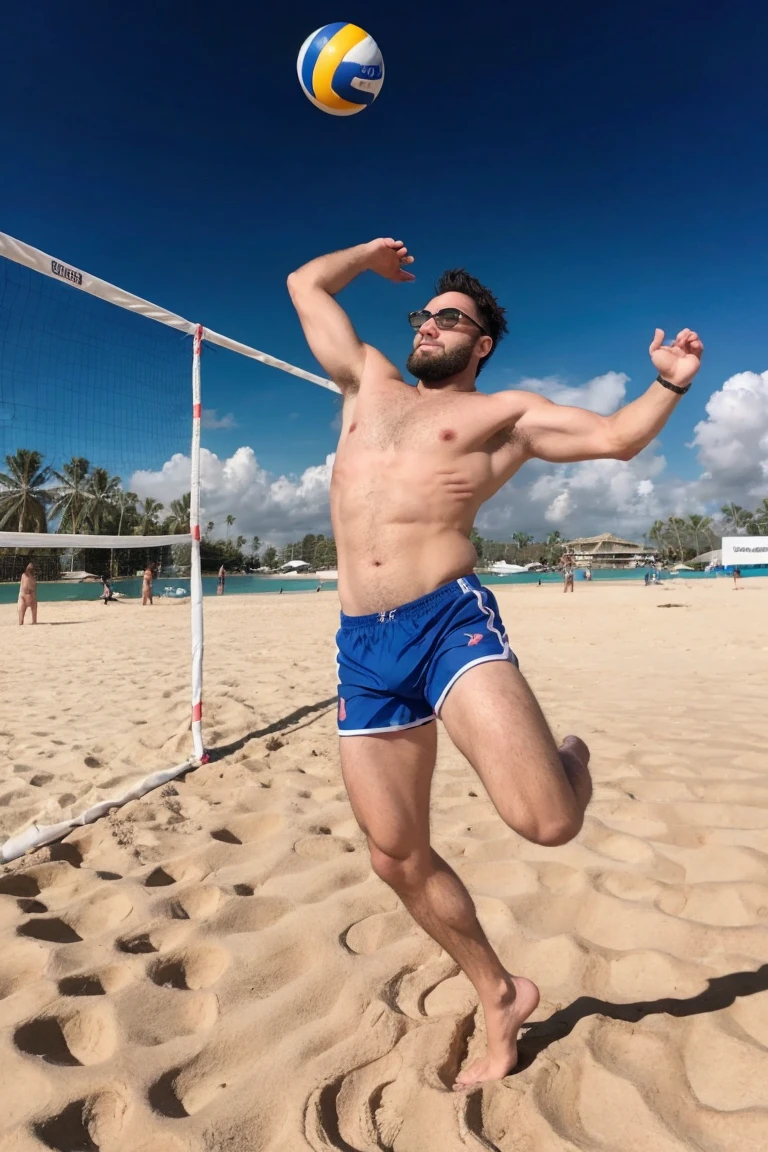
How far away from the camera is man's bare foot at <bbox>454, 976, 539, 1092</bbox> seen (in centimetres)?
168

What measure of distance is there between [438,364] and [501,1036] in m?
1.97

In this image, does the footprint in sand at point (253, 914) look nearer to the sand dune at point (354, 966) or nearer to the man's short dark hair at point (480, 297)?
the sand dune at point (354, 966)

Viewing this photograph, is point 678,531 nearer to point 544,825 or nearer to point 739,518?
point 739,518

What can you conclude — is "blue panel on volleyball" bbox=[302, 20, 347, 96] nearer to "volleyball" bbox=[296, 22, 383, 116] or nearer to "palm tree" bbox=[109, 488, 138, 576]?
"volleyball" bbox=[296, 22, 383, 116]

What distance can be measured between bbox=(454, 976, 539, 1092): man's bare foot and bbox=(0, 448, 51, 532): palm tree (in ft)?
13.1

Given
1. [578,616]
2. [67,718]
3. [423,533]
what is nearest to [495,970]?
[423,533]

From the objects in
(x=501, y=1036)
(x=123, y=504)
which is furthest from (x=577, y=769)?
(x=123, y=504)

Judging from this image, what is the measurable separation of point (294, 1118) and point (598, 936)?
120 cm

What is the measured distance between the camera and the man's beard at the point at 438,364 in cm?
229

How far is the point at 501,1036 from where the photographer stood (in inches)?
67.8

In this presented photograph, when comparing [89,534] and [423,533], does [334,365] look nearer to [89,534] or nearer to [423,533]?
[423,533]

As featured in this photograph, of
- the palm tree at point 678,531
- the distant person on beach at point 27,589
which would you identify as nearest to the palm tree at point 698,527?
the palm tree at point 678,531

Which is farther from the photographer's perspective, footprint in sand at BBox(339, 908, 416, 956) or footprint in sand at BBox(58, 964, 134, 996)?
footprint in sand at BBox(339, 908, 416, 956)

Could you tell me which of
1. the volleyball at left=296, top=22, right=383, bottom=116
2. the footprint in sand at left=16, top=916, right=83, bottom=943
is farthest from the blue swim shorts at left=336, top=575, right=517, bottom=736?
the volleyball at left=296, top=22, right=383, bottom=116
